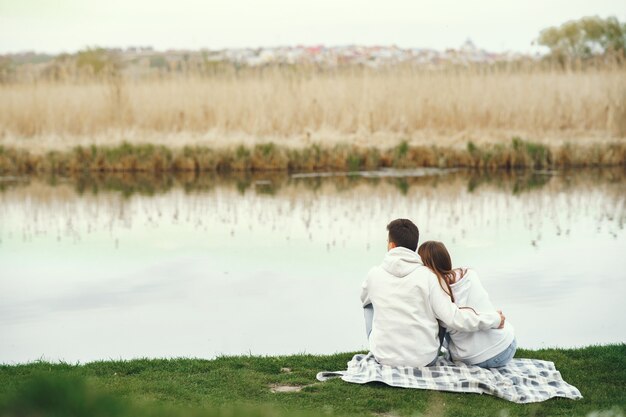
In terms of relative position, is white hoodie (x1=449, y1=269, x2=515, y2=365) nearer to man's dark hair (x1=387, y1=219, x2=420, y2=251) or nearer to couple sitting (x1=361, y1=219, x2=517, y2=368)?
couple sitting (x1=361, y1=219, x2=517, y2=368)

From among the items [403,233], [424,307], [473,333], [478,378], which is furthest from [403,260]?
[478,378]

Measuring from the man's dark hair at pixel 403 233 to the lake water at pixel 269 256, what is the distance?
125 cm

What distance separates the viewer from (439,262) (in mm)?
5125

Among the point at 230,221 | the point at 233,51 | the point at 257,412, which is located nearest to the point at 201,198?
the point at 230,221

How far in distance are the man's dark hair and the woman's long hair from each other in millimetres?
71

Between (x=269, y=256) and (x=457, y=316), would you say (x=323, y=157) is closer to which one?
(x=269, y=256)

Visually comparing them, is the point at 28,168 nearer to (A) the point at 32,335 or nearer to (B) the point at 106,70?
(B) the point at 106,70

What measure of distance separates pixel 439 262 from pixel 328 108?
13.4m

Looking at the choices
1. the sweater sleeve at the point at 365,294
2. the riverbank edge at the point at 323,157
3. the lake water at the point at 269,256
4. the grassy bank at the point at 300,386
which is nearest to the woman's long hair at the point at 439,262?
the sweater sleeve at the point at 365,294

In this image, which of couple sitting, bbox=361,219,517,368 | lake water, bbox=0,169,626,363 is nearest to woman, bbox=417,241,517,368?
couple sitting, bbox=361,219,517,368

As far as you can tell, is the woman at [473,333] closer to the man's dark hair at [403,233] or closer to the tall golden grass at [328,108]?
the man's dark hair at [403,233]

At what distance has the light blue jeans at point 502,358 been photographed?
16.8ft

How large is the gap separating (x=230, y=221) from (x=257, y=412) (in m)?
9.67

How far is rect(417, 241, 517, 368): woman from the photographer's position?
5.09m
